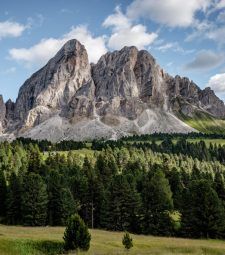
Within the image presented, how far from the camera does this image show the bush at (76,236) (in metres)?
52.0

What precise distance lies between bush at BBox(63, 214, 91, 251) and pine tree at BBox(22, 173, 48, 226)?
44.7 meters

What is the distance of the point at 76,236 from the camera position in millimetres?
52125

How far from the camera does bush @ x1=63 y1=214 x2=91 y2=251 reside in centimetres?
5203

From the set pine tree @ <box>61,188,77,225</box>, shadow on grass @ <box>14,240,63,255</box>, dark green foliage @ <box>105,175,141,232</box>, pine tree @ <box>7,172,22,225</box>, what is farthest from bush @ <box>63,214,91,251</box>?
pine tree @ <box>7,172,22,225</box>

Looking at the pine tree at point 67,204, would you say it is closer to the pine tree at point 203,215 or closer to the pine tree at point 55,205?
the pine tree at point 55,205

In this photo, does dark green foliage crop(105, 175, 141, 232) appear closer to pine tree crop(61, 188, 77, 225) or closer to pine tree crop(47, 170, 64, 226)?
pine tree crop(61, 188, 77, 225)

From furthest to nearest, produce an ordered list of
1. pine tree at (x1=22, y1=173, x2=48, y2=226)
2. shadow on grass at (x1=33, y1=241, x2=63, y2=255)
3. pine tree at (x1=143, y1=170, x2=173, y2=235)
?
pine tree at (x1=22, y1=173, x2=48, y2=226) → pine tree at (x1=143, y1=170, x2=173, y2=235) → shadow on grass at (x1=33, y1=241, x2=63, y2=255)

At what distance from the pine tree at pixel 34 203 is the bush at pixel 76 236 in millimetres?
44657

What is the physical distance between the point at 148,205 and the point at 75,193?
21.2 metres

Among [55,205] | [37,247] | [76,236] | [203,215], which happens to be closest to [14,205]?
[55,205]

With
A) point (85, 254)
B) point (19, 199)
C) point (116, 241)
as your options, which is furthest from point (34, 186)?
point (85, 254)

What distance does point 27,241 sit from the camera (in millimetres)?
56531

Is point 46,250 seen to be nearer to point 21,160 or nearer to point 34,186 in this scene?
point 34,186

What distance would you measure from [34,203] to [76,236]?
46.8 metres
